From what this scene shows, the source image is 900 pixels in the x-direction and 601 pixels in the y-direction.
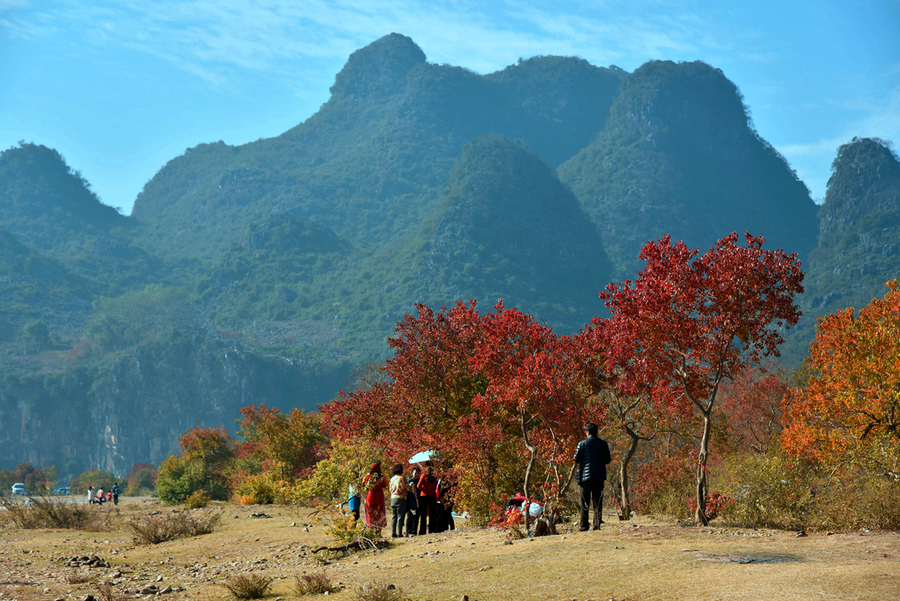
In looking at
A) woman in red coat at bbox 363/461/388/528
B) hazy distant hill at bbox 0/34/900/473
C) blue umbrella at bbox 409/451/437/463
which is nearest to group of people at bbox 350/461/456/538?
woman in red coat at bbox 363/461/388/528

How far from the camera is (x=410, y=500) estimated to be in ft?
51.5

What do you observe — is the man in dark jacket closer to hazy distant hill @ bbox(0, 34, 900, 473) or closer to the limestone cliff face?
hazy distant hill @ bbox(0, 34, 900, 473)

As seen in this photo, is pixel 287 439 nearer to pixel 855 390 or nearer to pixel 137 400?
pixel 855 390

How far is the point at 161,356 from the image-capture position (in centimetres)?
15325

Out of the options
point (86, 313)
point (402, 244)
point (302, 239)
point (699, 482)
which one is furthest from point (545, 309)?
point (699, 482)

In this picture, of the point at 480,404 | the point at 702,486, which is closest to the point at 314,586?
the point at 480,404

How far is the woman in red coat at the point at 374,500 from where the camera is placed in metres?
14.5

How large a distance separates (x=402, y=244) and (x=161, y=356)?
203 feet

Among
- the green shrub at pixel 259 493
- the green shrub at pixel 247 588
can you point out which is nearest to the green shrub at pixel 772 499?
the green shrub at pixel 247 588

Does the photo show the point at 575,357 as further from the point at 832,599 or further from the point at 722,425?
the point at 832,599

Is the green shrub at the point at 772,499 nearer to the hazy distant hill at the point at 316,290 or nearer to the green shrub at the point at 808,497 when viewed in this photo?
the green shrub at the point at 808,497

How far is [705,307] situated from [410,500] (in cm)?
712

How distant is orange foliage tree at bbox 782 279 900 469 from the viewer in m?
13.8

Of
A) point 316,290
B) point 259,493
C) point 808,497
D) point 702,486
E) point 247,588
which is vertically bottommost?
point 259,493
